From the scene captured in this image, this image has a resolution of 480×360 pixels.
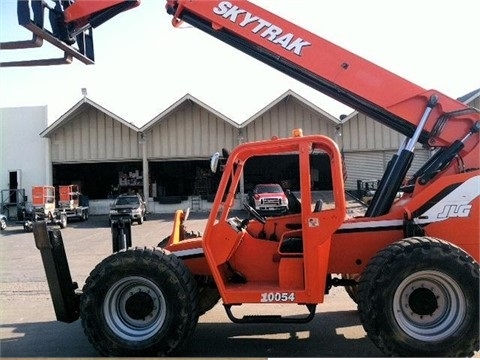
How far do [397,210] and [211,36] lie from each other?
3.28 metres

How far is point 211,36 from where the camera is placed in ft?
21.4

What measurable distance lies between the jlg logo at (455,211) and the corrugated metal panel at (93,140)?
27.0 metres

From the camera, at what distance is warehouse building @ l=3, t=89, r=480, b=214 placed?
28906 millimetres

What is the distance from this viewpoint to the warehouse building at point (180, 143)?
2891 cm

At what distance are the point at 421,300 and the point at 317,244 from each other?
121 centimetres

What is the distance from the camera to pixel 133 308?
548 centimetres

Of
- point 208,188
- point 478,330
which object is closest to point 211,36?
point 478,330

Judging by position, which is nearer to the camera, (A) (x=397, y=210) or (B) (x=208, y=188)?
(A) (x=397, y=210)

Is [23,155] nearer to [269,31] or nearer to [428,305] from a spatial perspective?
[269,31]

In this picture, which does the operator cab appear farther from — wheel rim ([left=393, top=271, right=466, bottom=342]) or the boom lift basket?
the boom lift basket

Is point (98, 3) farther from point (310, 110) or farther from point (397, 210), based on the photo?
point (310, 110)

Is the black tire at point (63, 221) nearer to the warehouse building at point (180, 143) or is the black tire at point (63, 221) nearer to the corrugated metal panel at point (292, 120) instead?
the warehouse building at point (180, 143)

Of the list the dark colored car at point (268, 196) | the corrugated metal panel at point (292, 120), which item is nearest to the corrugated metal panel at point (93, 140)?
the corrugated metal panel at point (292, 120)

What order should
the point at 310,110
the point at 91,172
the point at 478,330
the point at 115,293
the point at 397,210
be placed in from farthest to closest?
the point at 91,172
the point at 310,110
the point at 397,210
the point at 115,293
the point at 478,330
